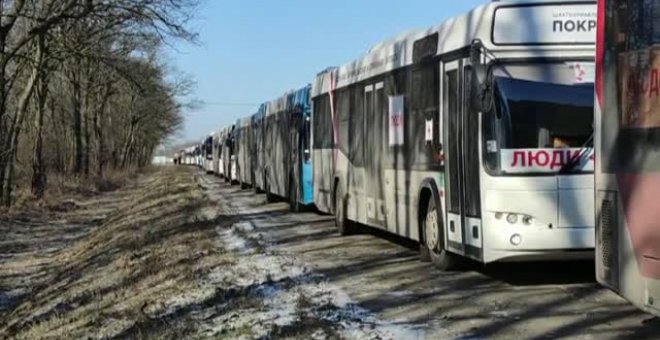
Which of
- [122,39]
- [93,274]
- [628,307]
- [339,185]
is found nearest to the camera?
[628,307]

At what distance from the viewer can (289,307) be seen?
937cm

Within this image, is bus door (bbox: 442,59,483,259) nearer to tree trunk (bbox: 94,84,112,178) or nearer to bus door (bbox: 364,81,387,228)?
bus door (bbox: 364,81,387,228)

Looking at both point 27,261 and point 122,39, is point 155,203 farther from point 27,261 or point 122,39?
point 27,261

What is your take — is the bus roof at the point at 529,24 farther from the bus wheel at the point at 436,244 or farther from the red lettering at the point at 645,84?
the red lettering at the point at 645,84

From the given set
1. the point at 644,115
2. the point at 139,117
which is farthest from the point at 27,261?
the point at 139,117

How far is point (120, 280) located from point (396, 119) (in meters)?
4.72

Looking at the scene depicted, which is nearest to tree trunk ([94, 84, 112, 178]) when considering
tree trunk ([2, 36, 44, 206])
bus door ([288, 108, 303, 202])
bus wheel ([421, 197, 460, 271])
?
tree trunk ([2, 36, 44, 206])

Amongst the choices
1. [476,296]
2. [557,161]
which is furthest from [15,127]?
[557,161]

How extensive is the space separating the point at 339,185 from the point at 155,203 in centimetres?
1458

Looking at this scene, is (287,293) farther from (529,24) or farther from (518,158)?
(529,24)

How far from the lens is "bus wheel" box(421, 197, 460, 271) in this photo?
1139 centimetres

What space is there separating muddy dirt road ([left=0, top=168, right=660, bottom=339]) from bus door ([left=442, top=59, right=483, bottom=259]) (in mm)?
595

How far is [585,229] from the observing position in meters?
9.59

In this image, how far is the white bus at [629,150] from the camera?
641cm
